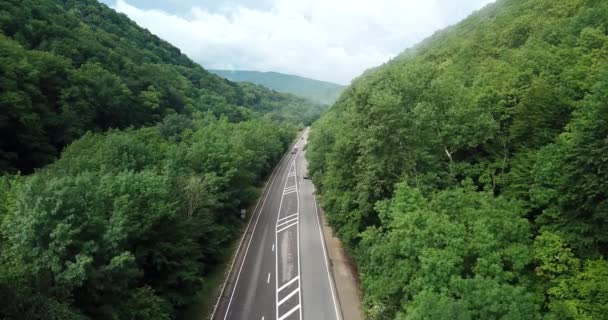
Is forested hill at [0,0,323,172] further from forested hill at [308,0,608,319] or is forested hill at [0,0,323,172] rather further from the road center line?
forested hill at [308,0,608,319]

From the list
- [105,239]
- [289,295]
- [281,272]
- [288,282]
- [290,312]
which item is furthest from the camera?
[281,272]

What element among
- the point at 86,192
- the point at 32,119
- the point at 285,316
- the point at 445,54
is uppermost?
the point at 445,54

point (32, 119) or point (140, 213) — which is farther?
point (32, 119)

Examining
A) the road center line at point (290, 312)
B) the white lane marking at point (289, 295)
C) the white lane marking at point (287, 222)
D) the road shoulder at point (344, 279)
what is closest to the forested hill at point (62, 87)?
the white lane marking at point (287, 222)

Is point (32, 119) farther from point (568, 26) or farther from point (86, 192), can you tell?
point (568, 26)

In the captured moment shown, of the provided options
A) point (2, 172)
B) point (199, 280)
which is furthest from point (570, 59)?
point (2, 172)

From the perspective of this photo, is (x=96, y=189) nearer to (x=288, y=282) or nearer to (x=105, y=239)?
(x=105, y=239)

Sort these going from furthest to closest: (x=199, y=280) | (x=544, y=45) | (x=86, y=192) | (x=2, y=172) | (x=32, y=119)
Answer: (x=32, y=119) < (x=2, y=172) < (x=544, y=45) < (x=199, y=280) < (x=86, y=192)

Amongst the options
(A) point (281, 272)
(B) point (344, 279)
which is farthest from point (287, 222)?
(B) point (344, 279)
